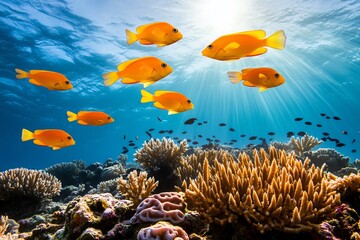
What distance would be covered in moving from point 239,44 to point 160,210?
2390 mm

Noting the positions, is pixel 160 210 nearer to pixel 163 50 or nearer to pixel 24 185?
pixel 24 185

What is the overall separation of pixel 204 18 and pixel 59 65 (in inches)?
718

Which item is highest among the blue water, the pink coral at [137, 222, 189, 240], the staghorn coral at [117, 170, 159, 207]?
the blue water

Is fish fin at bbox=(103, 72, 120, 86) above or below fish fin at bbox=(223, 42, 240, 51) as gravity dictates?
below

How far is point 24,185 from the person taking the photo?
714cm

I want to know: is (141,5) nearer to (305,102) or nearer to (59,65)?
(59,65)

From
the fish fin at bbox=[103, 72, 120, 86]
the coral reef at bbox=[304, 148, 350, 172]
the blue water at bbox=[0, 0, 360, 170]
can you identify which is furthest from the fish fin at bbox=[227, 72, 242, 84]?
the blue water at bbox=[0, 0, 360, 170]

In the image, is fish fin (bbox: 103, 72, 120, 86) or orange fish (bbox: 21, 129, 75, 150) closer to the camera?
fish fin (bbox: 103, 72, 120, 86)

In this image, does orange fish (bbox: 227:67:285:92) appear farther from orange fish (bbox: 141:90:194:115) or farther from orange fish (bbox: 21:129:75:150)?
orange fish (bbox: 21:129:75:150)

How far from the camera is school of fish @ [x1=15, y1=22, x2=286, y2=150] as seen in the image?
3.11 meters

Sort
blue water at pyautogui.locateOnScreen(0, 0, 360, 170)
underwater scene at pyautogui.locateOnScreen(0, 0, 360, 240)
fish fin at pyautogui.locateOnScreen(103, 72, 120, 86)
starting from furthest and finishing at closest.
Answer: blue water at pyautogui.locateOnScreen(0, 0, 360, 170), fish fin at pyautogui.locateOnScreen(103, 72, 120, 86), underwater scene at pyautogui.locateOnScreen(0, 0, 360, 240)

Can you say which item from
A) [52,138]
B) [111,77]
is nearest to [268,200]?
[111,77]

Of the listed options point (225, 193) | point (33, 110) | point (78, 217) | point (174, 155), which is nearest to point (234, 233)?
point (225, 193)

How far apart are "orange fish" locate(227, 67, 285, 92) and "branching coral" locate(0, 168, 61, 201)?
6.90 meters
